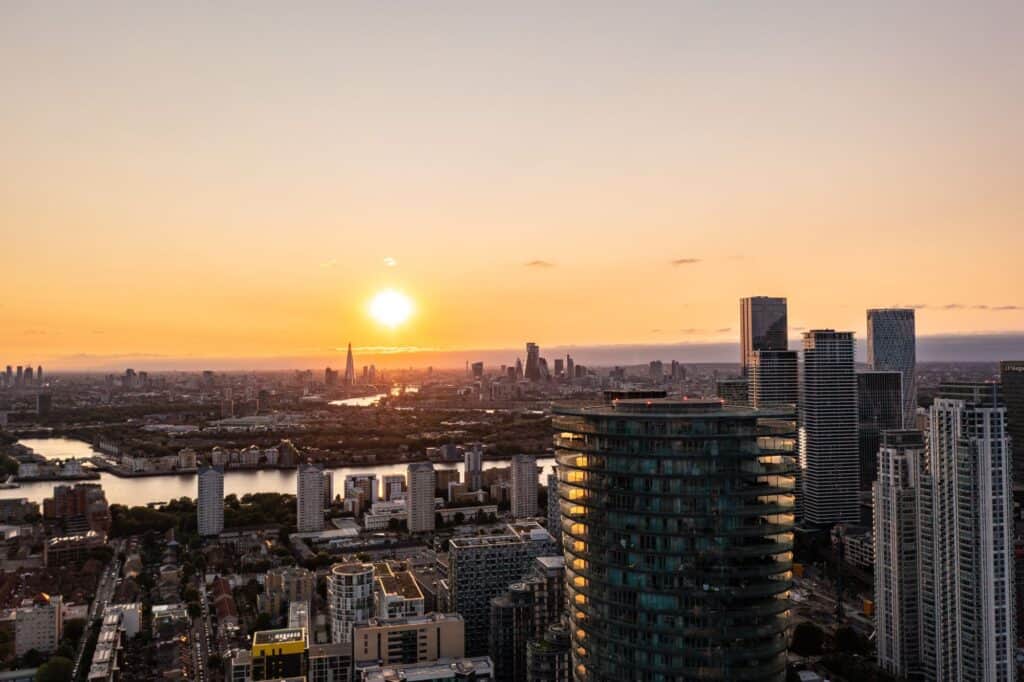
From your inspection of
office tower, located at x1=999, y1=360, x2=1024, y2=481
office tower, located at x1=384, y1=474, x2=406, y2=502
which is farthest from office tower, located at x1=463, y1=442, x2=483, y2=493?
office tower, located at x1=999, y1=360, x2=1024, y2=481

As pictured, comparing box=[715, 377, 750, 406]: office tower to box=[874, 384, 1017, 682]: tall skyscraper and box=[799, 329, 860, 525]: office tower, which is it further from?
box=[874, 384, 1017, 682]: tall skyscraper

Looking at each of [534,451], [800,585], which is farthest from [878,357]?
[800,585]

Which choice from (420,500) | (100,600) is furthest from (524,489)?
(100,600)

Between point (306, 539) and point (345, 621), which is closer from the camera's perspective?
point (345, 621)

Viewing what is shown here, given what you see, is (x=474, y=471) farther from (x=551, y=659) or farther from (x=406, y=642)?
(x=551, y=659)

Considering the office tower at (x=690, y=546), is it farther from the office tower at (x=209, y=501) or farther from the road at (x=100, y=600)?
the office tower at (x=209, y=501)

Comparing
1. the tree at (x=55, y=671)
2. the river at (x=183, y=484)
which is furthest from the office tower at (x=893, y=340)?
the tree at (x=55, y=671)

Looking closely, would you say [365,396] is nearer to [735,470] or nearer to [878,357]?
[878,357]
